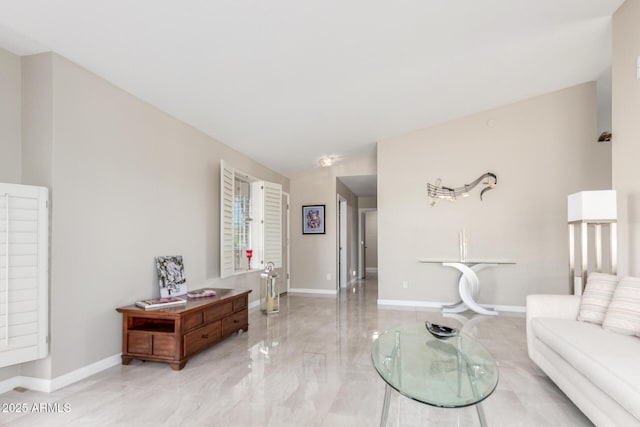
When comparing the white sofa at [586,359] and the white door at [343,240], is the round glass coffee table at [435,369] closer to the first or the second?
the white sofa at [586,359]

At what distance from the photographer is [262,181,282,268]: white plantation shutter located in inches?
206

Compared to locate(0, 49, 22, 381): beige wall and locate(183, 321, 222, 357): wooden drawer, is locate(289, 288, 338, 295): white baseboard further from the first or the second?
locate(0, 49, 22, 381): beige wall

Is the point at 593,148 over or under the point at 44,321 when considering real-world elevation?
over

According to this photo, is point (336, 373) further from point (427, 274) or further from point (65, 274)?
point (427, 274)

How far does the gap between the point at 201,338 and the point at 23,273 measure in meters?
1.42

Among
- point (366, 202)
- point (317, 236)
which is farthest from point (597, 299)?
point (366, 202)

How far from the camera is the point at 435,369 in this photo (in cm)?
180

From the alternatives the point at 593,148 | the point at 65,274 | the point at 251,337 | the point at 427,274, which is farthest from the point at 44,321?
the point at 593,148

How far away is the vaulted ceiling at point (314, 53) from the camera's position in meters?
2.25

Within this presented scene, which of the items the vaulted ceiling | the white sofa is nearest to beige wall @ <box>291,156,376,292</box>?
the vaulted ceiling

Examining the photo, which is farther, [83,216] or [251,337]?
[251,337]

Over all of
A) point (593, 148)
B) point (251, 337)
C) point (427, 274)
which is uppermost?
point (593, 148)

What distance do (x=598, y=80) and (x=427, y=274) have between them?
11.8ft

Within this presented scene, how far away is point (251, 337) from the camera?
3754 millimetres
